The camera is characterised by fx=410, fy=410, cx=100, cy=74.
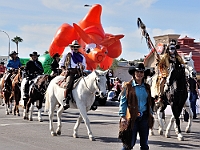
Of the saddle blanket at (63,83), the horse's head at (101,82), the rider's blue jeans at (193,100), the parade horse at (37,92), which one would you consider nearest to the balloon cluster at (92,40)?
the rider's blue jeans at (193,100)

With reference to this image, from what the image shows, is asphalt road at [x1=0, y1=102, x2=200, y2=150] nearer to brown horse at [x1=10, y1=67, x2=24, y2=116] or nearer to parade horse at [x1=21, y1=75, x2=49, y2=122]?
parade horse at [x1=21, y1=75, x2=49, y2=122]

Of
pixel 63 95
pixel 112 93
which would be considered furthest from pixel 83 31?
pixel 63 95

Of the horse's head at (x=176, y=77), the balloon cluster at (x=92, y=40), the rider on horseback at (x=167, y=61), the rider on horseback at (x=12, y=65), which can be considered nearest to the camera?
the horse's head at (x=176, y=77)

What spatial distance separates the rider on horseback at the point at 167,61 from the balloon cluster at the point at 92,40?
1309 cm

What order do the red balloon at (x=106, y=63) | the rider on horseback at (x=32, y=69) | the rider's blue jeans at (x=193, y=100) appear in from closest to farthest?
→ the rider on horseback at (x=32, y=69)
the rider's blue jeans at (x=193, y=100)
the red balloon at (x=106, y=63)

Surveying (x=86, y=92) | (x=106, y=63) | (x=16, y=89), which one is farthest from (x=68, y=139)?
(x=106, y=63)

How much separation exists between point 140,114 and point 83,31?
18.9 meters

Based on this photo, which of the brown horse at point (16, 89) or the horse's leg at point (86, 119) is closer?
the horse's leg at point (86, 119)

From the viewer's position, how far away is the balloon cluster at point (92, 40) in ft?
84.2

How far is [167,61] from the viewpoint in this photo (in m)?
11.8

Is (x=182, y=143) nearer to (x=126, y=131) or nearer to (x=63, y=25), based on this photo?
(x=126, y=131)

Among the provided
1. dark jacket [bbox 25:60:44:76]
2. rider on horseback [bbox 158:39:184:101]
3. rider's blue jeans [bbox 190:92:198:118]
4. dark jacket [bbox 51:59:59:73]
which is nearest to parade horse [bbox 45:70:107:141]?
rider on horseback [bbox 158:39:184:101]

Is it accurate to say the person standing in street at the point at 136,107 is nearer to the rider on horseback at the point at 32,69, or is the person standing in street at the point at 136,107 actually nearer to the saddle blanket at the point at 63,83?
the saddle blanket at the point at 63,83

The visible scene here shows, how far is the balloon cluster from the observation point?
2567 cm
